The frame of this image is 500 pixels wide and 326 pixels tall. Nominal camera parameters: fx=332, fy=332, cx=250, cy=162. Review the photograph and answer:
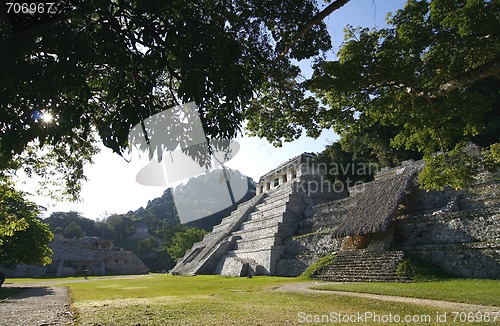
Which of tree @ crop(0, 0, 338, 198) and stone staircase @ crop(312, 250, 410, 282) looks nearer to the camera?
tree @ crop(0, 0, 338, 198)

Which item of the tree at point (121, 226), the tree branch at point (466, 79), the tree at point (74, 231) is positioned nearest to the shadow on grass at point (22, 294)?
the tree branch at point (466, 79)

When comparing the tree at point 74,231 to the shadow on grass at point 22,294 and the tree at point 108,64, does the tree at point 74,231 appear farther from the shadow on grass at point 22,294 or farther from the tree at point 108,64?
the tree at point 108,64

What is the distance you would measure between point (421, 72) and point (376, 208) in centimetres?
892

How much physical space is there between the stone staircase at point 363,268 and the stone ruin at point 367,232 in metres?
0.04

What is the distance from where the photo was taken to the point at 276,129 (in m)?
7.96

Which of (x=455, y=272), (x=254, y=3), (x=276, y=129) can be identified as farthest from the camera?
(x=455, y=272)

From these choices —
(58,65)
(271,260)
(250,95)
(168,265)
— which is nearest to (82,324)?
(58,65)

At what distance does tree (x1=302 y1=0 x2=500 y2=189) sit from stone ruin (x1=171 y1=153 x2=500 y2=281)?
4.85m

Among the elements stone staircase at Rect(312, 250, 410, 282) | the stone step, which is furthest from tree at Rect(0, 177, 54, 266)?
stone staircase at Rect(312, 250, 410, 282)

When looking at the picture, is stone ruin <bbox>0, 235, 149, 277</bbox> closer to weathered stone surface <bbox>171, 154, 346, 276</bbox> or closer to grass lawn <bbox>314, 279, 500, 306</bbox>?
weathered stone surface <bbox>171, 154, 346, 276</bbox>

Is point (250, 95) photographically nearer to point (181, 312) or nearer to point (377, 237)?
point (181, 312)

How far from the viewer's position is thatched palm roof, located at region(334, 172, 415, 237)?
44.3 ft

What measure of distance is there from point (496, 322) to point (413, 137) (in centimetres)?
452

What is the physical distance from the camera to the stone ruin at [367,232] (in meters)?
11.4
